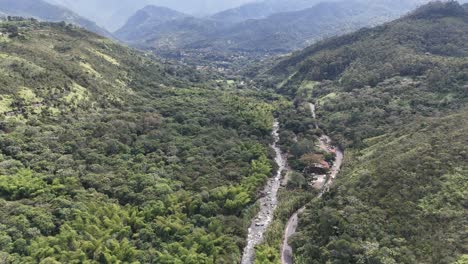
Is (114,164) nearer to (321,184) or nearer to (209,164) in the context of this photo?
(209,164)

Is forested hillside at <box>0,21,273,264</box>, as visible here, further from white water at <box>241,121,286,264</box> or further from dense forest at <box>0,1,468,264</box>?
white water at <box>241,121,286,264</box>

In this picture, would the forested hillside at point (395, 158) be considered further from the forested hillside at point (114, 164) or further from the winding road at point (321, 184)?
the forested hillside at point (114, 164)

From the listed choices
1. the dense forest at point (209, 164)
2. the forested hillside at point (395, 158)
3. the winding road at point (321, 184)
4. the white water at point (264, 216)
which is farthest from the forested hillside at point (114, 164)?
the forested hillside at point (395, 158)

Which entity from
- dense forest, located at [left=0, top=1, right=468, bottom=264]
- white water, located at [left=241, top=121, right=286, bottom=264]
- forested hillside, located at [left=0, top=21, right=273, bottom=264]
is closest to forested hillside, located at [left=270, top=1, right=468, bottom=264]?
dense forest, located at [left=0, top=1, right=468, bottom=264]

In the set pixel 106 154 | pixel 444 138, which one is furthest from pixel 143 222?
pixel 444 138

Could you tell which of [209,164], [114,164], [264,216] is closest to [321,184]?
[264,216]

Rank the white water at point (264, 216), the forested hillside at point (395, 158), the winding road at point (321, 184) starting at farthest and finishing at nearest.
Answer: the white water at point (264, 216)
the winding road at point (321, 184)
the forested hillside at point (395, 158)
